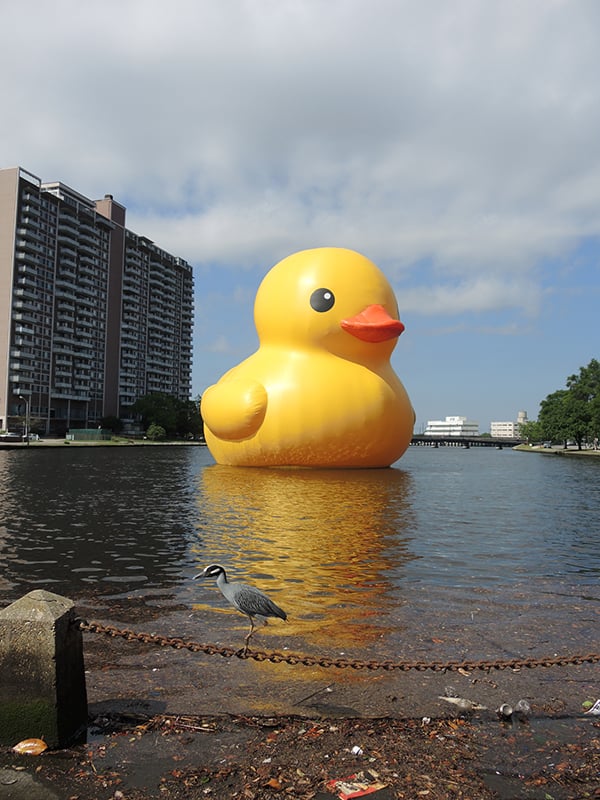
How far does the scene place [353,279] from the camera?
73.3ft

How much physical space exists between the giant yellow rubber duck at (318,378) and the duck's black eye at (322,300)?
33mm

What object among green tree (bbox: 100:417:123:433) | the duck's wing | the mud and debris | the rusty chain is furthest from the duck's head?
green tree (bbox: 100:417:123:433)

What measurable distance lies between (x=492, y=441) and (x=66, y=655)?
147844 mm

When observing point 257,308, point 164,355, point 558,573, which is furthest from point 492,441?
point 558,573

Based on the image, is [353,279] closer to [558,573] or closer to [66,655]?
[558,573]

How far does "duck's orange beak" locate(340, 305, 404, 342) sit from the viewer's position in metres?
21.7

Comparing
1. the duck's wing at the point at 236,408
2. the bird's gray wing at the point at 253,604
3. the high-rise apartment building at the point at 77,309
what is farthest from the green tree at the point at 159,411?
the bird's gray wing at the point at 253,604

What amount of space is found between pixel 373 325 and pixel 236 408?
17.3ft

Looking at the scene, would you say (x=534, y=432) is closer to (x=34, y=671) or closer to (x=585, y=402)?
(x=585, y=402)

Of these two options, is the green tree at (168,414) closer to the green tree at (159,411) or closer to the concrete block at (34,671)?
the green tree at (159,411)

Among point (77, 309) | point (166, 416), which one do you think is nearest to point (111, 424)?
point (166, 416)

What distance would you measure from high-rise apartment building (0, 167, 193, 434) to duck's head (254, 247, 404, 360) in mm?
54444

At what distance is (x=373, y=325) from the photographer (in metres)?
21.7

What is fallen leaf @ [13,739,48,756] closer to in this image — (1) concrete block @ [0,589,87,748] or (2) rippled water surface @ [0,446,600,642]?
(1) concrete block @ [0,589,87,748]
